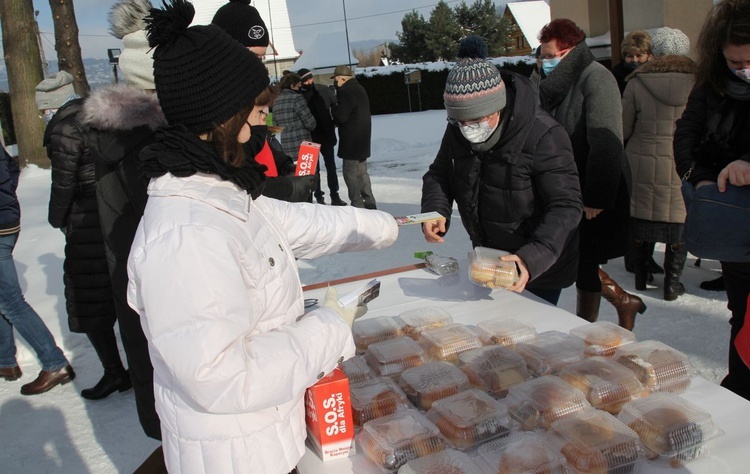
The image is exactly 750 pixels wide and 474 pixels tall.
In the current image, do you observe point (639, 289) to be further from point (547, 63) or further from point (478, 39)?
point (478, 39)

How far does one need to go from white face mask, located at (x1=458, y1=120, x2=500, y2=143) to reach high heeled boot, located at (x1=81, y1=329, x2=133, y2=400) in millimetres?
2343

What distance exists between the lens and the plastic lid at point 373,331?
1.87 m

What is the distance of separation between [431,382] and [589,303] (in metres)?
1.85

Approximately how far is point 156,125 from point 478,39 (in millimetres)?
3335

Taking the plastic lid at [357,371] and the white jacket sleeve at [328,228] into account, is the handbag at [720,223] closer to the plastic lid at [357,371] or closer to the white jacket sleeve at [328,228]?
the white jacket sleeve at [328,228]

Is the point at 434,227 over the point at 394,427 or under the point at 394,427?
over

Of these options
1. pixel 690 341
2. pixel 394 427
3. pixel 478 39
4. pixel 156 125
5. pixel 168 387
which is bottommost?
pixel 690 341

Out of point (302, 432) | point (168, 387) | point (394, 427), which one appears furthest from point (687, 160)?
point (168, 387)

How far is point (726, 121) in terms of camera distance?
2.18 meters

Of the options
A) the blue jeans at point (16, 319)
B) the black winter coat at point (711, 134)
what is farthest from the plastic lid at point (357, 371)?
the blue jeans at point (16, 319)

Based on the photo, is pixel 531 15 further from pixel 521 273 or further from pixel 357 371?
pixel 357 371

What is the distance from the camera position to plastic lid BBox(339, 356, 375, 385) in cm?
162

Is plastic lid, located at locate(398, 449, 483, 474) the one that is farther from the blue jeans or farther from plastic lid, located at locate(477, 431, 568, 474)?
the blue jeans

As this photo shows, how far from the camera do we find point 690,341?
11.0ft
